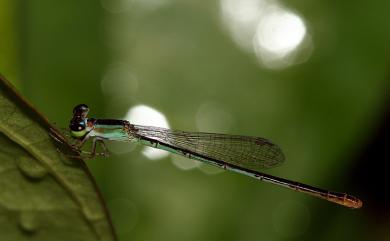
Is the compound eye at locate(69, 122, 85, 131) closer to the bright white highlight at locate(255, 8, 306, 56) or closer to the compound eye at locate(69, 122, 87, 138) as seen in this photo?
the compound eye at locate(69, 122, 87, 138)

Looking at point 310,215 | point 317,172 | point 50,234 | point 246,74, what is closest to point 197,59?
point 246,74

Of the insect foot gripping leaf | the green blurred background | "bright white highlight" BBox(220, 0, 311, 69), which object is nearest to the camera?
the insect foot gripping leaf

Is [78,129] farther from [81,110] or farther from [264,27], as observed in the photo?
[264,27]

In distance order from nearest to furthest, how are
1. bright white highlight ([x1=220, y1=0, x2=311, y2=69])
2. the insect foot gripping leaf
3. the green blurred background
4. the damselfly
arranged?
the insect foot gripping leaf < the green blurred background < bright white highlight ([x1=220, y1=0, x2=311, y2=69]) < the damselfly

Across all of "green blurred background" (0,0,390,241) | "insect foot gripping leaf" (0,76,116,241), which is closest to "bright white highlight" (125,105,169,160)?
"green blurred background" (0,0,390,241)

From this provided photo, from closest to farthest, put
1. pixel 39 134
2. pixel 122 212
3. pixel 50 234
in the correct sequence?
pixel 39 134, pixel 50 234, pixel 122 212

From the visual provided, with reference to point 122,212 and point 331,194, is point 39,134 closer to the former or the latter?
point 122,212

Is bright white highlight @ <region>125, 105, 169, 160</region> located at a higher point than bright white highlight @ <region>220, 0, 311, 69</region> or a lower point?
lower

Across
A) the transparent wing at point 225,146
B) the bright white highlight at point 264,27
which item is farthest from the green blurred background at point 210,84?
the transparent wing at point 225,146
